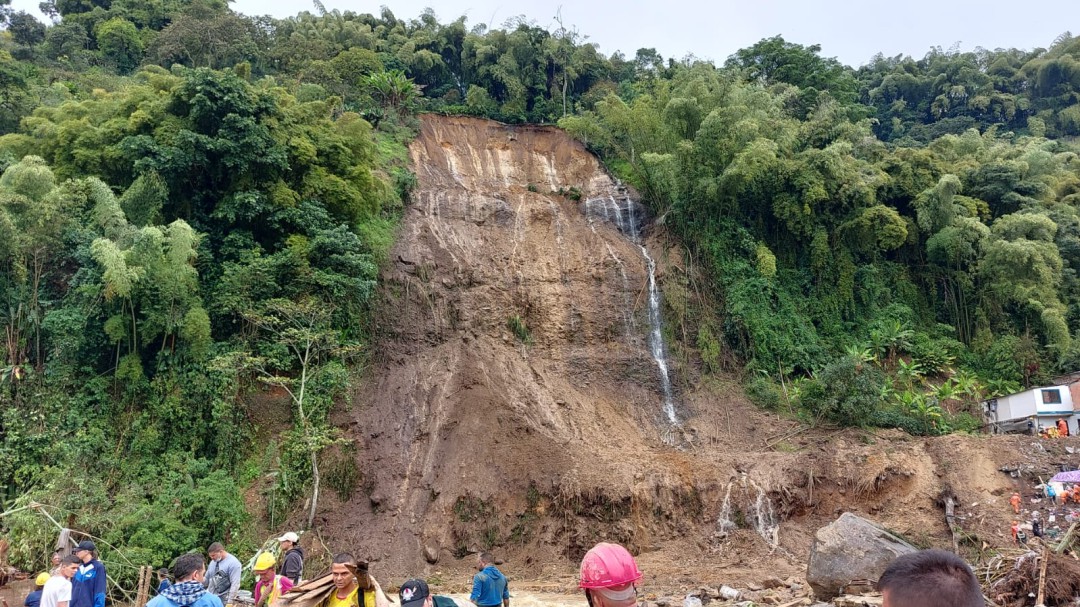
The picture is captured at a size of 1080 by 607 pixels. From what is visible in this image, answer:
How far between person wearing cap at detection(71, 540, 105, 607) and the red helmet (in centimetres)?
519

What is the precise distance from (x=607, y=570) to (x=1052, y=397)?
18634mm

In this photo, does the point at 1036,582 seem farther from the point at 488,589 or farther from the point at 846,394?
the point at 846,394

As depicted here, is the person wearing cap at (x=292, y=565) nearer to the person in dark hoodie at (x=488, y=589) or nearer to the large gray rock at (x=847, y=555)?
the person in dark hoodie at (x=488, y=589)

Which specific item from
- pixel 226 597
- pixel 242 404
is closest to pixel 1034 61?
pixel 242 404

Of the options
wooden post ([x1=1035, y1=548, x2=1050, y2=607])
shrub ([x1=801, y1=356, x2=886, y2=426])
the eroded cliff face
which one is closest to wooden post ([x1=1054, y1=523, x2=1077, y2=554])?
wooden post ([x1=1035, y1=548, x2=1050, y2=607])

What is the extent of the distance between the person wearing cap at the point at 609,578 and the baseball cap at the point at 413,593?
140 cm

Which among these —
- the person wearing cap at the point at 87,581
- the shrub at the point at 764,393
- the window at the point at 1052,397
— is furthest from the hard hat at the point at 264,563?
the window at the point at 1052,397

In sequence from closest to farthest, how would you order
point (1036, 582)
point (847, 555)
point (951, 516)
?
point (1036, 582) → point (847, 555) → point (951, 516)

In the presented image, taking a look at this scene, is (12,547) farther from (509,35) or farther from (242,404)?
(509,35)

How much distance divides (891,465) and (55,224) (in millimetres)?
18338

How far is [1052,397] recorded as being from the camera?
1638 cm

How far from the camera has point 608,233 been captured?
22922 mm

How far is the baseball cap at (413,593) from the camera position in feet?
11.3

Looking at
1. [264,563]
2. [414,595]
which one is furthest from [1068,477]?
[264,563]
